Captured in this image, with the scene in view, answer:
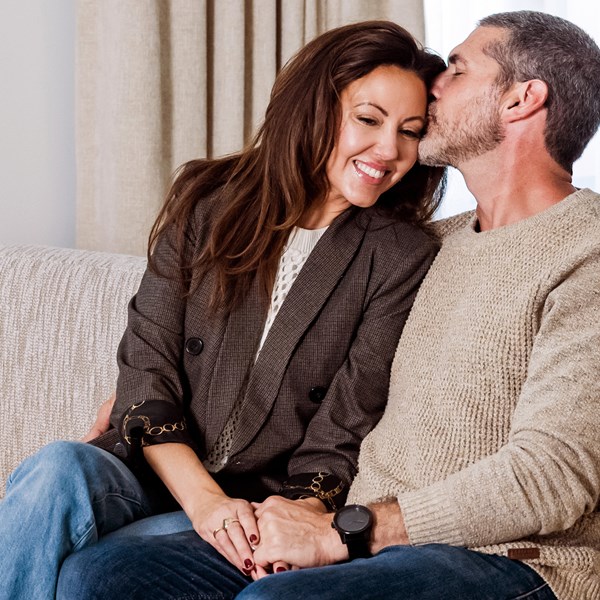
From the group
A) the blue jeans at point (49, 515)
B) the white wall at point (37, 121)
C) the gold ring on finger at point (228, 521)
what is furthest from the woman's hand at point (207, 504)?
the white wall at point (37, 121)

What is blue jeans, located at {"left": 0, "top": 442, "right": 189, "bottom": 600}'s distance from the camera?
1.54 meters

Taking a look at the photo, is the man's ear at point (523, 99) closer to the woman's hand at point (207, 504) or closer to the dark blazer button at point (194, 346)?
the dark blazer button at point (194, 346)

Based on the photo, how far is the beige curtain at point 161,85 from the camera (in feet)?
8.35

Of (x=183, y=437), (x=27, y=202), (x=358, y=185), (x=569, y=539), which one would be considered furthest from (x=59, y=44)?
(x=569, y=539)

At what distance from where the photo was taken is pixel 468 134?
1.81 meters

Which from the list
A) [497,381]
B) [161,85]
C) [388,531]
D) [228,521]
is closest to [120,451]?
[228,521]

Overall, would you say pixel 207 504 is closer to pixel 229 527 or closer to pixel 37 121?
pixel 229 527

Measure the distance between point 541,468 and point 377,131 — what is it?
2.29ft

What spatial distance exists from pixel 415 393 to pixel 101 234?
121 cm

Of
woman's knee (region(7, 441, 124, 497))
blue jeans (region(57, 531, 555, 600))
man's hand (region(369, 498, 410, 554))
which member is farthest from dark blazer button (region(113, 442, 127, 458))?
man's hand (region(369, 498, 410, 554))

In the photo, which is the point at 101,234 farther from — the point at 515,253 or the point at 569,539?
the point at 569,539

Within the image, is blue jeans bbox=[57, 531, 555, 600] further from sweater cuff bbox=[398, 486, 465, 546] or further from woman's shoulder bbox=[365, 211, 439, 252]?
woman's shoulder bbox=[365, 211, 439, 252]

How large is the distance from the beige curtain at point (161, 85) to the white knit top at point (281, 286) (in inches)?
30.7

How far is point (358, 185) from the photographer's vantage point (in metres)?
1.86
